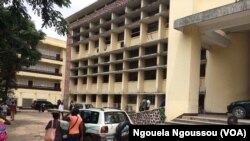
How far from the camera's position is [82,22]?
52.7 meters

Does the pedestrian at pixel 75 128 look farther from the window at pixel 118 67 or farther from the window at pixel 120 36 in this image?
the window at pixel 120 36

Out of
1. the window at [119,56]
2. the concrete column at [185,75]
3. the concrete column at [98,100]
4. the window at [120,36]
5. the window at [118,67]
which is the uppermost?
the window at [120,36]

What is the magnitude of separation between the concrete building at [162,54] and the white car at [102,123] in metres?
3.96

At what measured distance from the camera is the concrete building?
1920 cm

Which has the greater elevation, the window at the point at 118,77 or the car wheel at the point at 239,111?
the window at the point at 118,77

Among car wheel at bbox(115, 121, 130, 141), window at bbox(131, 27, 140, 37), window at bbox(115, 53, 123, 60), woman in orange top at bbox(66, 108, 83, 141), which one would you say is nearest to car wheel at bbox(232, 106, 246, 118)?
car wheel at bbox(115, 121, 130, 141)

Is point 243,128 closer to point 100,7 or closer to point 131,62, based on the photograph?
point 131,62

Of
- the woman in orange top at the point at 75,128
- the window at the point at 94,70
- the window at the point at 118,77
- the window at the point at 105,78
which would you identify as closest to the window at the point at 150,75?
the window at the point at 118,77

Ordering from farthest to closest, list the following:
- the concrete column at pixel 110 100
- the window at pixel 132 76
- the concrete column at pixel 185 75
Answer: the concrete column at pixel 110 100 < the window at pixel 132 76 < the concrete column at pixel 185 75

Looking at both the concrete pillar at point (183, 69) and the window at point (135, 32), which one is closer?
the concrete pillar at point (183, 69)

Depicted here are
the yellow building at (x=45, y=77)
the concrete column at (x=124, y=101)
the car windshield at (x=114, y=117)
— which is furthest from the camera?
the yellow building at (x=45, y=77)

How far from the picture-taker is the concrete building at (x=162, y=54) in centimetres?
1920

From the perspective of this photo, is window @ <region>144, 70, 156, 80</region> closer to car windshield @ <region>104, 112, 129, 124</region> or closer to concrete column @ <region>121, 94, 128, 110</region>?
concrete column @ <region>121, 94, 128, 110</region>

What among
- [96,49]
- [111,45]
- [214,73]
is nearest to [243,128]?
[214,73]
